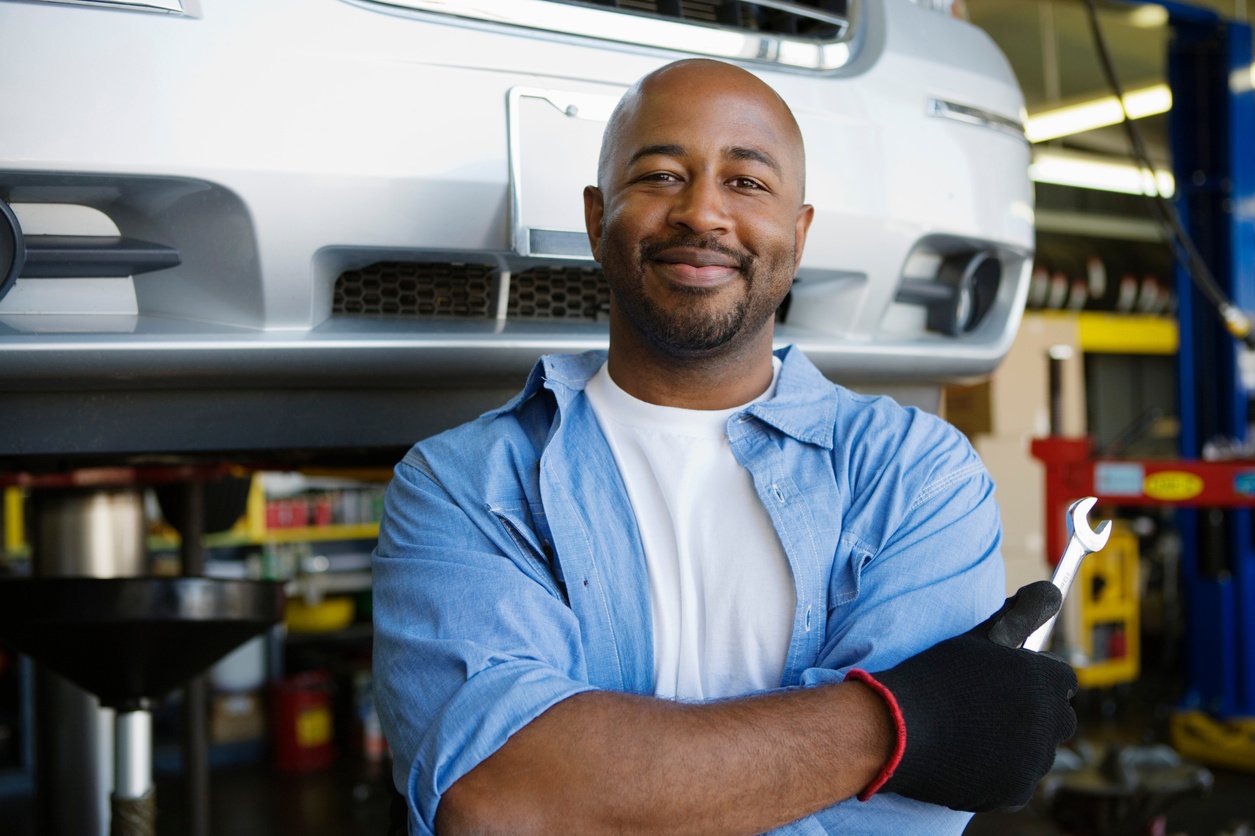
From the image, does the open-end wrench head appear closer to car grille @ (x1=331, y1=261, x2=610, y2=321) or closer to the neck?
the neck

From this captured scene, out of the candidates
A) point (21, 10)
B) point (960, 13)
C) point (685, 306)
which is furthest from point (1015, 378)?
point (21, 10)

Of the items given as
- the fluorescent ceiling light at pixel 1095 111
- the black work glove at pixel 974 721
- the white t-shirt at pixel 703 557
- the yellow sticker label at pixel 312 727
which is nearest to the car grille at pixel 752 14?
the white t-shirt at pixel 703 557

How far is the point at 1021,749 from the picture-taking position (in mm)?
1015

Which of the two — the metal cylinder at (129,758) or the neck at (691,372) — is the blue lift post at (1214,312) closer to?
the neck at (691,372)

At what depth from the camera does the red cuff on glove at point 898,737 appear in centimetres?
99

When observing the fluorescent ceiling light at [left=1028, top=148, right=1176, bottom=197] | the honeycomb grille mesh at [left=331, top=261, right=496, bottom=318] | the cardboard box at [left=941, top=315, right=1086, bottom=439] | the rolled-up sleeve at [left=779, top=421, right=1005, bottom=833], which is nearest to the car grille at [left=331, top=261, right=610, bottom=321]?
the honeycomb grille mesh at [left=331, top=261, right=496, bottom=318]

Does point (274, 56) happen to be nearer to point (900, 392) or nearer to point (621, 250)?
point (621, 250)

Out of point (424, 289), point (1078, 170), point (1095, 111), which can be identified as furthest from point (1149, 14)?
point (424, 289)

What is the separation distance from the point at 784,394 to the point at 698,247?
0.20 m

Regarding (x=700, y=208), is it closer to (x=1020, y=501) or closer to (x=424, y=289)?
(x=424, y=289)

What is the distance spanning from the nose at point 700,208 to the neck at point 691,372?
5.4 inches

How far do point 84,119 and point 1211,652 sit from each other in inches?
212

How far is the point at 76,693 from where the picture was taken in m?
1.78

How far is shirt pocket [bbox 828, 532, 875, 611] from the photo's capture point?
115 centimetres
